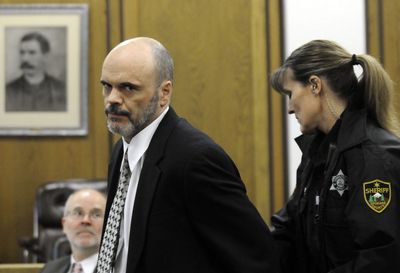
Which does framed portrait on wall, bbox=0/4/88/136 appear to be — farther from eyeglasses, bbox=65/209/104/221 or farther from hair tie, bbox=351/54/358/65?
hair tie, bbox=351/54/358/65

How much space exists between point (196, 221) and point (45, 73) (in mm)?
4252

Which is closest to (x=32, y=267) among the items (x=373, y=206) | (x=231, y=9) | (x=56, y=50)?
(x=373, y=206)

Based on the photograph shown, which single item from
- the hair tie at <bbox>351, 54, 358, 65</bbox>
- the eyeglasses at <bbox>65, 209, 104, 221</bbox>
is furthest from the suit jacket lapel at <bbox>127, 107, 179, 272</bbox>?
the eyeglasses at <bbox>65, 209, 104, 221</bbox>

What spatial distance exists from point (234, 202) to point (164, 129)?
0.32 metres

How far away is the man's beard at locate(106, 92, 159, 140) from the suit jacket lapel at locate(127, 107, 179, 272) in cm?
5

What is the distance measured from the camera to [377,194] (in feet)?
7.14

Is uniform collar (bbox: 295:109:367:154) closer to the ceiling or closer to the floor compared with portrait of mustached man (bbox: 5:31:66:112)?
closer to the floor

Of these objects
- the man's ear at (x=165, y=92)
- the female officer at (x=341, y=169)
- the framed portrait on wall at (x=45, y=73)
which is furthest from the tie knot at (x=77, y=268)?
the framed portrait on wall at (x=45, y=73)

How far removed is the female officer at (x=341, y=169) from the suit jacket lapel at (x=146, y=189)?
0.48 metres

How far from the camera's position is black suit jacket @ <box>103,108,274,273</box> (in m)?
2.13

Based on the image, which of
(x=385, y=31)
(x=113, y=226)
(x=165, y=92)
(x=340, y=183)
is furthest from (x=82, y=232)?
(x=385, y=31)

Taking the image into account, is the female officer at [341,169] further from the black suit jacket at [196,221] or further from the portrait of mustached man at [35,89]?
the portrait of mustached man at [35,89]

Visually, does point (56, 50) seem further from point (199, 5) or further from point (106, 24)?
point (199, 5)

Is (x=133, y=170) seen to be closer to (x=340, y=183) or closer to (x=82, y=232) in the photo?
(x=340, y=183)
